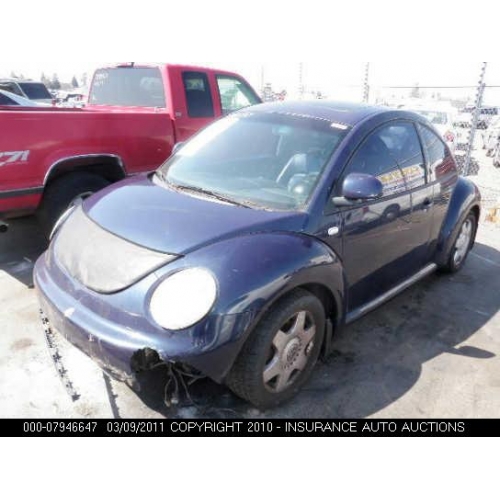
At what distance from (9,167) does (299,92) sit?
10.5 metres

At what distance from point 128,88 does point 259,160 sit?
142 inches

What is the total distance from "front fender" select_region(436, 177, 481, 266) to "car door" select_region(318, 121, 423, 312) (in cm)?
68

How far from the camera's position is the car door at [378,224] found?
2938 millimetres

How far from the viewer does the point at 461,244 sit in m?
4.69

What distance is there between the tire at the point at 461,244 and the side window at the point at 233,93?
3.39 meters

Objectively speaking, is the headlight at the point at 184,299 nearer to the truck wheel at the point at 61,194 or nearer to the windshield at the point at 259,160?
the windshield at the point at 259,160

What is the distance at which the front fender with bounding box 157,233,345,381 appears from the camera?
2.20 meters

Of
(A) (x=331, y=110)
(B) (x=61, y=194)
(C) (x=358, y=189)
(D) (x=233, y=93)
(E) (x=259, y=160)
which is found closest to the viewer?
(C) (x=358, y=189)

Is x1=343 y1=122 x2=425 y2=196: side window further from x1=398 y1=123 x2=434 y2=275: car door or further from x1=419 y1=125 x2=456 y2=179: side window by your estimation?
x1=419 y1=125 x2=456 y2=179: side window

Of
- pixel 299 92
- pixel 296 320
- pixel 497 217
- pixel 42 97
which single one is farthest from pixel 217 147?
pixel 42 97

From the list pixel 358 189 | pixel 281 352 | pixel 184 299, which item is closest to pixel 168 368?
pixel 184 299

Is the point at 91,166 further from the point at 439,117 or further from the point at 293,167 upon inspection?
the point at 439,117

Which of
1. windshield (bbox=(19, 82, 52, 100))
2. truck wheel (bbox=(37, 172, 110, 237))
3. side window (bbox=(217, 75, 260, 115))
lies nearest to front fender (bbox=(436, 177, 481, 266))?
side window (bbox=(217, 75, 260, 115))

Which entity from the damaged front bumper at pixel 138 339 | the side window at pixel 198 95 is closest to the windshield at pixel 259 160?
the damaged front bumper at pixel 138 339
